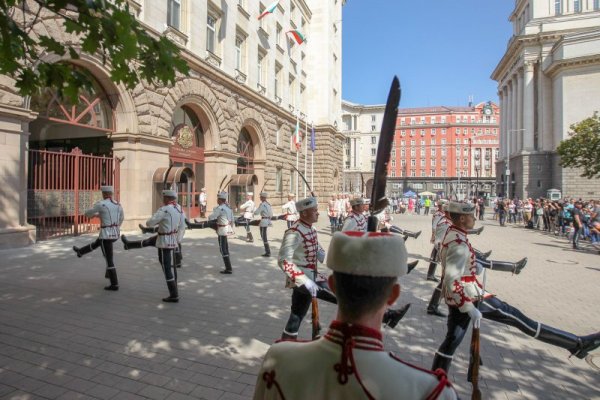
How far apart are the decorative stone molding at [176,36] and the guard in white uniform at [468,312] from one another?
51.1ft

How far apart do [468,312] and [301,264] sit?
182 cm

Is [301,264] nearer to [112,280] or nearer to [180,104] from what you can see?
[112,280]

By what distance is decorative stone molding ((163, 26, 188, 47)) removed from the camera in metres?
15.8

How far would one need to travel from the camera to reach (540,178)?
42344 millimetres

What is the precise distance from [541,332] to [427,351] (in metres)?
1.32

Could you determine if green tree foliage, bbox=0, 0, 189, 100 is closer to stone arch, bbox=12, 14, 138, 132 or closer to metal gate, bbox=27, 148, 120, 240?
metal gate, bbox=27, 148, 120, 240

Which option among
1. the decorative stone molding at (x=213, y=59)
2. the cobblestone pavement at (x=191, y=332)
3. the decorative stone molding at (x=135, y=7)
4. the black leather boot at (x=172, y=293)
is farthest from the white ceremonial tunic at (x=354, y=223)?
the decorative stone molding at (x=213, y=59)

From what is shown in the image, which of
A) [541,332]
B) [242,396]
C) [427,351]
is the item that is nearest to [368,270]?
[242,396]

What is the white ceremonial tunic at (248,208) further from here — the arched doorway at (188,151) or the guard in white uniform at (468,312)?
the guard in white uniform at (468,312)

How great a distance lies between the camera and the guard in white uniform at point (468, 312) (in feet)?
12.3

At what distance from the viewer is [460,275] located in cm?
386

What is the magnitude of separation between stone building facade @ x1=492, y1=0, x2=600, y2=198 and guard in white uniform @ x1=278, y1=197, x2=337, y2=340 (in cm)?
4332

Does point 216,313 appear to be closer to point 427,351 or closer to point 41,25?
point 427,351

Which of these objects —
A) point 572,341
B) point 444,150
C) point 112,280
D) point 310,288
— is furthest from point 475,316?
point 444,150
